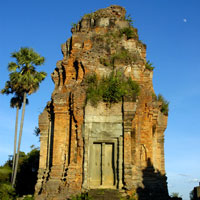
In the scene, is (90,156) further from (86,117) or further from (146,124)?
(146,124)

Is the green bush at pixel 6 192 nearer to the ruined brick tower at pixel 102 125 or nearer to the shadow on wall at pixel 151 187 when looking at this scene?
the ruined brick tower at pixel 102 125

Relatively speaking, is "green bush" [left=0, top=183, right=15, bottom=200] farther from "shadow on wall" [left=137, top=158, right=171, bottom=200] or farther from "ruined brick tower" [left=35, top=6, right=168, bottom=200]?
"shadow on wall" [left=137, top=158, right=171, bottom=200]

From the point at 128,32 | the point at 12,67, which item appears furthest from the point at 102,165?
the point at 12,67

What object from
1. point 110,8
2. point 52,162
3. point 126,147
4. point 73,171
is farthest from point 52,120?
point 110,8

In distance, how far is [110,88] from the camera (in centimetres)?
1435

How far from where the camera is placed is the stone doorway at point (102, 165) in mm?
13453

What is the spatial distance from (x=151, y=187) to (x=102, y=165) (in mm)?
2506

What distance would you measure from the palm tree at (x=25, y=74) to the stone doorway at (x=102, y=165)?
846 cm

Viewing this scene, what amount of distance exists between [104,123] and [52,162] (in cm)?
316

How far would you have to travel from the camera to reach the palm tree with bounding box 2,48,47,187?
20.8m

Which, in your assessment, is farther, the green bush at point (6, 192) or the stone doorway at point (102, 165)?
the green bush at point (6, 192)

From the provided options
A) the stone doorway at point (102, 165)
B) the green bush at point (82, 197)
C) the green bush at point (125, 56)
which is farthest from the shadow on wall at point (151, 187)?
the green bush at point (125, 56)

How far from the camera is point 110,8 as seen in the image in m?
17.9

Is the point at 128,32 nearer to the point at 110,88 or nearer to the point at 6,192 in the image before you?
the point at 110,88
